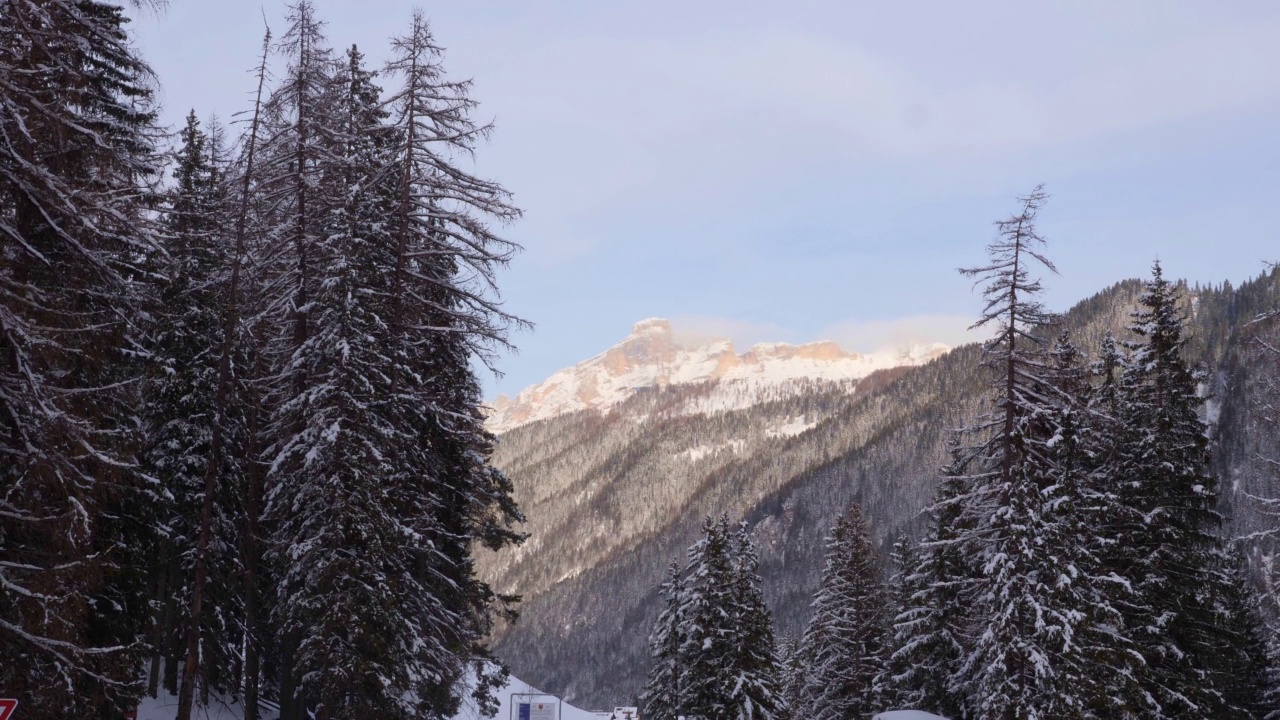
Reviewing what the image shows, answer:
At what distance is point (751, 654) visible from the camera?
3838 cm

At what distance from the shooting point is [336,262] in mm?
19781

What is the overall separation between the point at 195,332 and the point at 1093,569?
2450 centimetres

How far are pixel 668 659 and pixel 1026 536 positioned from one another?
26.1 m

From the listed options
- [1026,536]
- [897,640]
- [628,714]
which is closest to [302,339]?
[1026,536]

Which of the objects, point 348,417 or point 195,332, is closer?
point 348,417

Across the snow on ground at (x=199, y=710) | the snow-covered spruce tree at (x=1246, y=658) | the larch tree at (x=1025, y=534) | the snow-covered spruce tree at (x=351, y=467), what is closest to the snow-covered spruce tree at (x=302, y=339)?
the snow-covered spruce tree at (x=351, y=467)

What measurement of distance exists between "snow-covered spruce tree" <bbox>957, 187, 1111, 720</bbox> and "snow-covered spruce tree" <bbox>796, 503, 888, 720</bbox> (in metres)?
17.5

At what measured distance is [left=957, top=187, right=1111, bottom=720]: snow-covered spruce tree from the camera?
24844 millimetres

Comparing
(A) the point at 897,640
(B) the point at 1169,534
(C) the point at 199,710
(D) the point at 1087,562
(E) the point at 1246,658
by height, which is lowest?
(C) the point at 199,710

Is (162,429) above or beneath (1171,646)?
above

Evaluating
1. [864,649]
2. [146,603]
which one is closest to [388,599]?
[146,603]

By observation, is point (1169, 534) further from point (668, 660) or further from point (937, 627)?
point (668, 660)

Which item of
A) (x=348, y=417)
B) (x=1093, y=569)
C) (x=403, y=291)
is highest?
(x=403, y=291)

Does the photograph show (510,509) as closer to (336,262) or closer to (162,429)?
(162,429)
